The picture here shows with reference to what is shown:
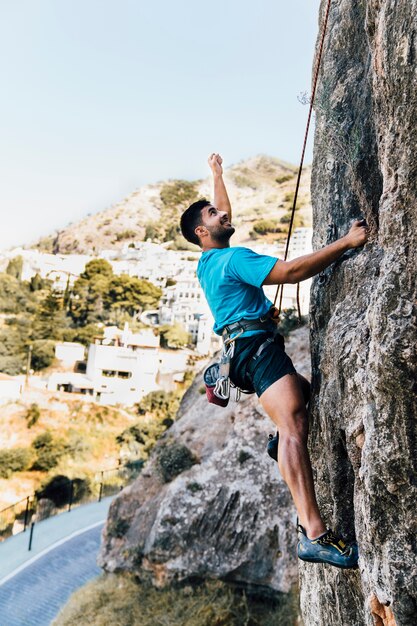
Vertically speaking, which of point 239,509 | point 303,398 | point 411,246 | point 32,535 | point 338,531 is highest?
point 411,246

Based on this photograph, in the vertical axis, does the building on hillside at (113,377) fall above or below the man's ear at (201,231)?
below

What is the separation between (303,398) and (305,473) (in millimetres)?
543

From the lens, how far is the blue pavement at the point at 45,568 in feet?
47.9

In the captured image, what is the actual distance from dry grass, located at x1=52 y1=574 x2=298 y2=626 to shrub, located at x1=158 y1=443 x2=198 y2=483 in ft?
8.59

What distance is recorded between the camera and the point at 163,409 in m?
51.4

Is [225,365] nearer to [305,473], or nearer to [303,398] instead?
[303,398]

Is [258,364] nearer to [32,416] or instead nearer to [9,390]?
[32,416]

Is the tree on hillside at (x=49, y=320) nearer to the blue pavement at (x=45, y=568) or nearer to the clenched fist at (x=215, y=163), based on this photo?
the blue pavement at (x=45, y=568)

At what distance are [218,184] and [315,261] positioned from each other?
80.4 inches

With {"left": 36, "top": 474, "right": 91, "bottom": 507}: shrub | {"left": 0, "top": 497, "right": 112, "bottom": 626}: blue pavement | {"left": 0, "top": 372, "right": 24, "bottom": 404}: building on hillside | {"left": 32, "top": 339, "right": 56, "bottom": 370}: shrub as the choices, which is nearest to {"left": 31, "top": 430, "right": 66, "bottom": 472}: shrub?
{"left": 36, "top": 474, "right": 91, "bottom": 507}: shrub

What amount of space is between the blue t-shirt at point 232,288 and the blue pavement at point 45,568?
13.4 meters

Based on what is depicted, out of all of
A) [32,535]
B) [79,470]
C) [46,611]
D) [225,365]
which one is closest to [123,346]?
[79,470]

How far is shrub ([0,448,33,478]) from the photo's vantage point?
38375mm

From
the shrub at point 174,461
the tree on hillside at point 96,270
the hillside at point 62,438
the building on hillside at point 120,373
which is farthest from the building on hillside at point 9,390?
the shrub at point 174,461
